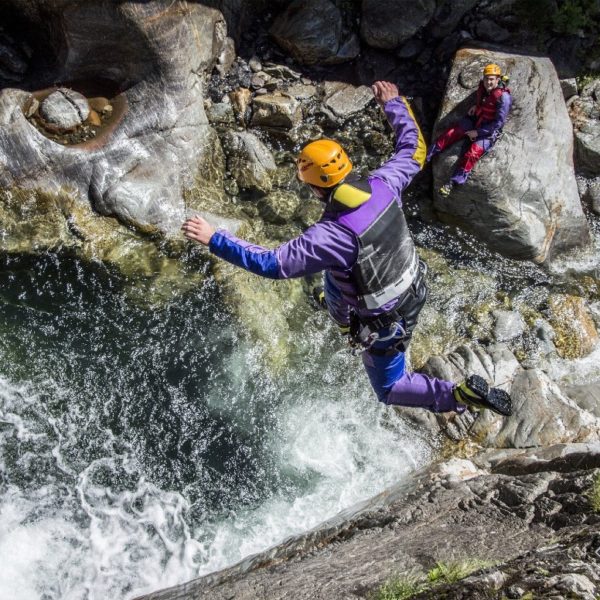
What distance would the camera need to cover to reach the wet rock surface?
342cm

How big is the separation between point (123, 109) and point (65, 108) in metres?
0.73

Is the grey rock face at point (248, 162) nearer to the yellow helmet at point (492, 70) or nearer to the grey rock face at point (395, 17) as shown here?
the grey rock face at point (395, 17)

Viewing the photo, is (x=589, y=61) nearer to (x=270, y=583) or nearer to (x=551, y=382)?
(x=551, y=382)

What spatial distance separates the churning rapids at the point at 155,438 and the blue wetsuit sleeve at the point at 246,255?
8.96 ft

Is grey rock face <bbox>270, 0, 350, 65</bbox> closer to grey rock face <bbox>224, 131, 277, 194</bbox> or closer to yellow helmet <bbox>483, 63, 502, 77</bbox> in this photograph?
grey rock face <bbox>224, 131, 277, 194</bbox>

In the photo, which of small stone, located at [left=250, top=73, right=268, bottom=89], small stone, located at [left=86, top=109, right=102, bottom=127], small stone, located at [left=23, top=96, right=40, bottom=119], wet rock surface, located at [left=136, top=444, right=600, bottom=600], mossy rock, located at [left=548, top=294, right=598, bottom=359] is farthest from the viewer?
small stone, located at [left=250, top=73, right=268, bottom=89]

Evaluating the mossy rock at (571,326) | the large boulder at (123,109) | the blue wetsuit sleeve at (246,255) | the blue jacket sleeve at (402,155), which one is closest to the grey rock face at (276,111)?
the large boulder at (123,109)

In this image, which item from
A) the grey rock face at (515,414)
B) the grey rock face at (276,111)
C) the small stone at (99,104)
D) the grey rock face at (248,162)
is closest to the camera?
the grey rock face at (515,414)

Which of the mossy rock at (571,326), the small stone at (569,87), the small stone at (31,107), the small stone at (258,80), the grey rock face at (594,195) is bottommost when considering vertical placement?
the mossy rock at (571,326)

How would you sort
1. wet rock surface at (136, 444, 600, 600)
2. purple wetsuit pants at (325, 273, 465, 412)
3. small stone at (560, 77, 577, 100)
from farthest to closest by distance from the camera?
small stone at (560, 77, 577, 100)
purple wetsuit pants at (325, 273, 465, 412)
wet rock surface at (136, 444, 600, 600)

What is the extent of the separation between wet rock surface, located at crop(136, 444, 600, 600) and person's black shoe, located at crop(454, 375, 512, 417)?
23.3 inches

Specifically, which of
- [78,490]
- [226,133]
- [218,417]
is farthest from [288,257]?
[226,133]

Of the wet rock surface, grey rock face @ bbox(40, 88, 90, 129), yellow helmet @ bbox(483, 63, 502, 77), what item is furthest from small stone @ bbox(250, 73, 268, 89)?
the wet rock surface

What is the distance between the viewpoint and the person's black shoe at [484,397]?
5414 millimetres
